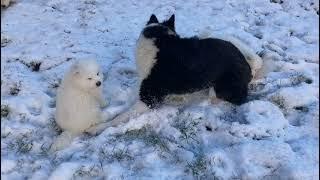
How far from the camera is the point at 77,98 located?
15.8ft

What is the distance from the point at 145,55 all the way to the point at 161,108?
558 millimetres

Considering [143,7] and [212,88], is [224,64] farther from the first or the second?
[143,7]

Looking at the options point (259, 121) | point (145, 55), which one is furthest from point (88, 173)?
point (259, 121)

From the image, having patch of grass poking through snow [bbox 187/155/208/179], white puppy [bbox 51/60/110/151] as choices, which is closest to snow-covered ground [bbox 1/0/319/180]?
patch of grass poking through snow [bbox 187/155/208/179]

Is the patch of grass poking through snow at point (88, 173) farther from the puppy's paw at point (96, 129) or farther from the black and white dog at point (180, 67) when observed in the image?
the black and white dog at point (180, 67)

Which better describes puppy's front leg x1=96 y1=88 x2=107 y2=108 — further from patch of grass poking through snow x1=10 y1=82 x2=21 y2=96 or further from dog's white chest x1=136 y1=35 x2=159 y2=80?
patch of grass poking through snow x1=10 y1=82 x2=21 y2=96

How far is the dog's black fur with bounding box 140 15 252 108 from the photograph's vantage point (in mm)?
5312

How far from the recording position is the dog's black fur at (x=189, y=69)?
5312mm

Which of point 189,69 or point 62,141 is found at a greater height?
point 189,69

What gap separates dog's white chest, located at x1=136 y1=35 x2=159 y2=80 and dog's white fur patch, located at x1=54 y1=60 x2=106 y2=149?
556 mm

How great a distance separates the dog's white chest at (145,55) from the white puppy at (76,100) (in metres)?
0.56

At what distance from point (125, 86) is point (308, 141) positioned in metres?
1.99

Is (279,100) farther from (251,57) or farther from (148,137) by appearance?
(148,137)

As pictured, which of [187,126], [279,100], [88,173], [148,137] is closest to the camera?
[88,173]
